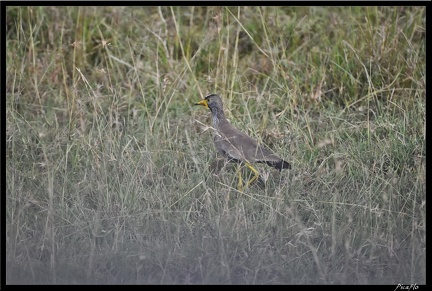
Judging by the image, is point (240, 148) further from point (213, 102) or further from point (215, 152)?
point (213, 102)

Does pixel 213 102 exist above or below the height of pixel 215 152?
above

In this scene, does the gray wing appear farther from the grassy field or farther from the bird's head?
the bird's head

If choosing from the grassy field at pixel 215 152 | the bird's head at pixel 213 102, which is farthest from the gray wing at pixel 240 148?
the bird's head at pixel 213 102

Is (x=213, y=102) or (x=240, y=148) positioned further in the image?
(x=213, y=102)

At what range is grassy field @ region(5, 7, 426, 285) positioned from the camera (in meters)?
4.51

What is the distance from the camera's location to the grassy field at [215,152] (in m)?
4.51

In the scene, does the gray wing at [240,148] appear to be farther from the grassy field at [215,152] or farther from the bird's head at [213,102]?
the bird's head at [213,102]

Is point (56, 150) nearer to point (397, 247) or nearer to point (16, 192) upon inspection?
point (16, 192)

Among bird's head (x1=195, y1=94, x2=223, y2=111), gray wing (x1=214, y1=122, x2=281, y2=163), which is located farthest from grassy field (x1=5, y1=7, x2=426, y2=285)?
bird's head (x1=195, y1=94, x2=223, y2=111)

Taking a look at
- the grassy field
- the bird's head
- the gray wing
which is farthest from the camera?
the bird's head

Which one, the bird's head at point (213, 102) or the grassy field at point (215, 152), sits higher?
the bird's head at point (213, 102)

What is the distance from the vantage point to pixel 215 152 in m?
5.55

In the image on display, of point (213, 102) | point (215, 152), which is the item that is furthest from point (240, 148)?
point (213, 102)

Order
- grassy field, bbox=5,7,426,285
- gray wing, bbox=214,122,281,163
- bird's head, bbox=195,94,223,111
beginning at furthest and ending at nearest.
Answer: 1. bird's head, bbox=195,94,223,111
2. gray wing, bbox=214,122,281,163
3. grassy field, bbox=5,7,426,285
